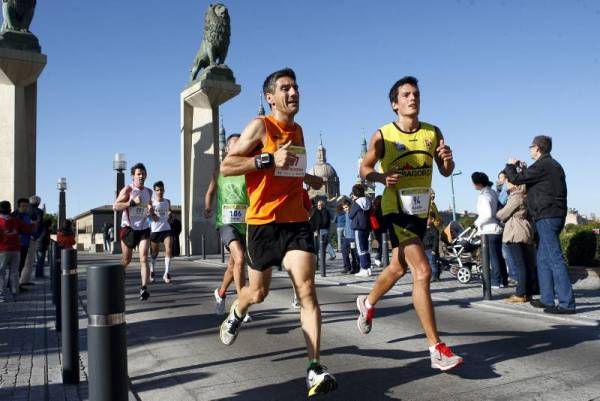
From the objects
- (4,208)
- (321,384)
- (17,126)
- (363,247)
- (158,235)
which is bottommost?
(321,384)

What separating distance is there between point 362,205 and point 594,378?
9.68 metres

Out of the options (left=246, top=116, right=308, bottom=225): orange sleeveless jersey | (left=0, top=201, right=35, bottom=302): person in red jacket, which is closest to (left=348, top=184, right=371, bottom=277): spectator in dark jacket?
(left=0, top=201, right=35, bottom=302): person in red jacket

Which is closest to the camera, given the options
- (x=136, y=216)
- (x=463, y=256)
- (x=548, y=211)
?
(x=548, y=211)

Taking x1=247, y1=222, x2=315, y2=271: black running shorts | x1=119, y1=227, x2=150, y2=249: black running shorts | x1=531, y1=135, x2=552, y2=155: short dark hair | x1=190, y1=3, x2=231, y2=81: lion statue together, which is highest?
x1=190, y1=3, x2=231, y2=81: lion statue

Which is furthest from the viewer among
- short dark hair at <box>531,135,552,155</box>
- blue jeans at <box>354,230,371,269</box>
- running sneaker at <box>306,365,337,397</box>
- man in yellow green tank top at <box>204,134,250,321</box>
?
blue jeans at <box>354,230,371,269</box>

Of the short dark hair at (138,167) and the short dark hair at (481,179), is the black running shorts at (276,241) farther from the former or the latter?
the short dark hair at (481,179)

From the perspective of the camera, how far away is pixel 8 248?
34.3ft

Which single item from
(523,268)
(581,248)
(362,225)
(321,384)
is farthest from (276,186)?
(581,248)

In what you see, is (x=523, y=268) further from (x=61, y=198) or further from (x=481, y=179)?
(x=61, y=198)

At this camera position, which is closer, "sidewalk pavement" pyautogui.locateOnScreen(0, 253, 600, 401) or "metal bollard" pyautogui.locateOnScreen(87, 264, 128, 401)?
"metal bollard" pyautogui.locateOnScreen(87, 264, 128, 401)

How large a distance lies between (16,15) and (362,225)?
51.6 ft

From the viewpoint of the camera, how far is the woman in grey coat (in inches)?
331

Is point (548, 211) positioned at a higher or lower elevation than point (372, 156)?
lower

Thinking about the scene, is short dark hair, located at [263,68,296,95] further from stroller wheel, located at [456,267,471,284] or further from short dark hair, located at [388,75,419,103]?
stroller wheel, located at [456,267,471,284]
